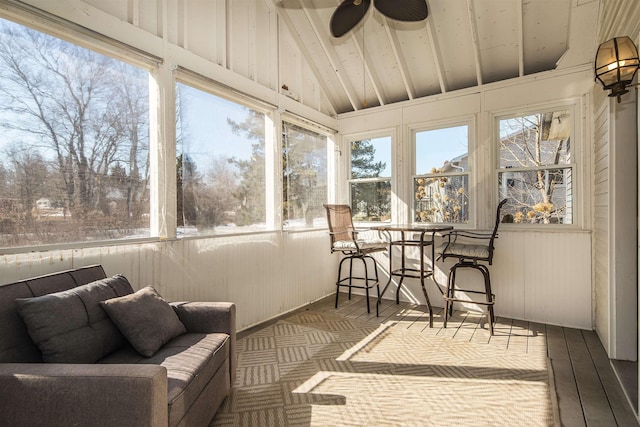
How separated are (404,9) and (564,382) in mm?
3114

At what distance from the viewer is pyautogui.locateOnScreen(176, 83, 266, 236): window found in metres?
2.88

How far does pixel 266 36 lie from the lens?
3.72 m

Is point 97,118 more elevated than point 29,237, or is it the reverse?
point 97,118

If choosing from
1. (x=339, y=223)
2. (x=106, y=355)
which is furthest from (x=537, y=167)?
(x=106, y=355)

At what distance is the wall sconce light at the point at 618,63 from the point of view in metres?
1.91

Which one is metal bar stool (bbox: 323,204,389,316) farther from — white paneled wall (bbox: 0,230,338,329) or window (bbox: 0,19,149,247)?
window (bbox: 0,19,149,247)

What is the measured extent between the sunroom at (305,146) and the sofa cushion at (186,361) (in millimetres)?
795

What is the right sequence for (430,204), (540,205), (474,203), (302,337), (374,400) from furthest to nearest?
(430,204)
(474,203)
(540,205)
(302,337)
(374,400)

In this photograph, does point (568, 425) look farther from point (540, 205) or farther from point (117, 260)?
point (117, 260)

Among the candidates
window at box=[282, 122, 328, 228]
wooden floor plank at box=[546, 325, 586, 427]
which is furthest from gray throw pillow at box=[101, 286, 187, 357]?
wooden floor plank at box=[546, 325, 586, 427]

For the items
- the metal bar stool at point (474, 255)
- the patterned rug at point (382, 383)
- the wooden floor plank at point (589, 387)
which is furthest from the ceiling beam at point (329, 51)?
the wooden floor plank at point (589, 387)

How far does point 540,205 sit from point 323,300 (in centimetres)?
283

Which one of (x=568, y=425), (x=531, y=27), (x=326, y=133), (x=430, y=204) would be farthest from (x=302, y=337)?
(x=531, y=27)

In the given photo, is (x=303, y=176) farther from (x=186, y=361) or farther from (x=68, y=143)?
(x=186, y=361)
